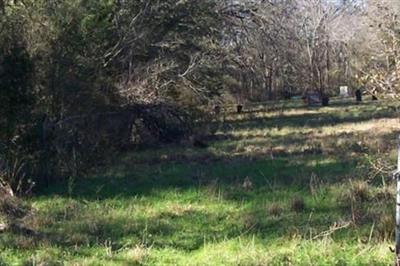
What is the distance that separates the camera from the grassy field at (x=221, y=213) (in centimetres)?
731

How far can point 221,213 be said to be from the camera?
32.3 ft

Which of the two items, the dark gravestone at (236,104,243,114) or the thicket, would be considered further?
the dark gravestone at (236,104,243,114)

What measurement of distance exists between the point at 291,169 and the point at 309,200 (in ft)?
11.9

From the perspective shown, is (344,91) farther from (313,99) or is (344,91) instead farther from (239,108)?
(239,108)

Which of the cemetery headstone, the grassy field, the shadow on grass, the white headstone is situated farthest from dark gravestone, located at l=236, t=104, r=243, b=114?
the white headstone

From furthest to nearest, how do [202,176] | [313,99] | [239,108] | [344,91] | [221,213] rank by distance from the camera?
[344,91] → [313,99] → [239,108] → [202,176] → [221,213]

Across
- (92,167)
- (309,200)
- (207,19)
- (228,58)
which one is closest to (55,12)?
(92,167)

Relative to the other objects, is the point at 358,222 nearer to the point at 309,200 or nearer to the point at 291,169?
the point at 309,200

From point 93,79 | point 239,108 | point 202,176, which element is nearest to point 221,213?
point 202,176

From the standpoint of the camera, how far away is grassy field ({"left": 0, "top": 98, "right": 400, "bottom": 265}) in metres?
7.31

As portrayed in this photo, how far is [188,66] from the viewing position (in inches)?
880

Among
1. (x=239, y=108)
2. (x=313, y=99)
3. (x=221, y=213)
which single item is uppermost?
(x=313, y=99)

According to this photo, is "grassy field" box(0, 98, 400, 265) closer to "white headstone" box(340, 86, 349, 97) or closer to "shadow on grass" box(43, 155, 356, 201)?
"shadow on grass" box(43, 155, 356, 201)

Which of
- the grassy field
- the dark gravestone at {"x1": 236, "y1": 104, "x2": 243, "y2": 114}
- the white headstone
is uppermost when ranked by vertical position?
the white headstone
